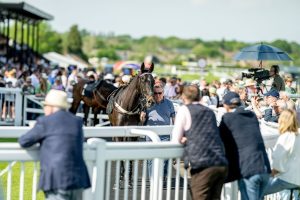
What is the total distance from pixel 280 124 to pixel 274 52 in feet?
30.4

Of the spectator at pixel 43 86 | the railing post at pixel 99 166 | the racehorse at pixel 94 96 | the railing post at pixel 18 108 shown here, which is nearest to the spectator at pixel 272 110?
the railing post at pixel 99 166

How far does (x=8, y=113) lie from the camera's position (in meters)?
20.3

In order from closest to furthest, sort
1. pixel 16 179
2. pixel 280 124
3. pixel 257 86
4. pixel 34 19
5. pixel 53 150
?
pixel 53 150, pixel 280 124, pixel 16 179, pixel 257 86, pixel 34 19

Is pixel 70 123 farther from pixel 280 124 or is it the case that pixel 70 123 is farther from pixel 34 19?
pixel 34 19

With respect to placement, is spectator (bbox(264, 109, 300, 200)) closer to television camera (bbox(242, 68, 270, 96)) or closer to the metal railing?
television camera (bbox(242, 68, 270, 96))

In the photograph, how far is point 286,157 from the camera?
7.44 meters

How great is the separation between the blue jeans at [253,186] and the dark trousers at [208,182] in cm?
31

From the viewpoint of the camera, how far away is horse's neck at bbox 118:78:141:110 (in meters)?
12.4

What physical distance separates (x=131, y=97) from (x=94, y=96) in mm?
7581

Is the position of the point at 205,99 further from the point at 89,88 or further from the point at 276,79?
the point at 89,88

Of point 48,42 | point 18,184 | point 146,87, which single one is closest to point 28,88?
point 146,87

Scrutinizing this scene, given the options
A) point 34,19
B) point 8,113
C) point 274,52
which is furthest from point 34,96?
point 34,19

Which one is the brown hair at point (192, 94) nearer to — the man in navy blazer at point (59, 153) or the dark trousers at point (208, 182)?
the dark trousers at point (208, 182)

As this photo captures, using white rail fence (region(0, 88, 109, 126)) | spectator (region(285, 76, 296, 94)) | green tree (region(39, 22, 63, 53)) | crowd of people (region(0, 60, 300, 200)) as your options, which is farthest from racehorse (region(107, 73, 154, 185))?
green tree (region(39, 22, 63, 53))
